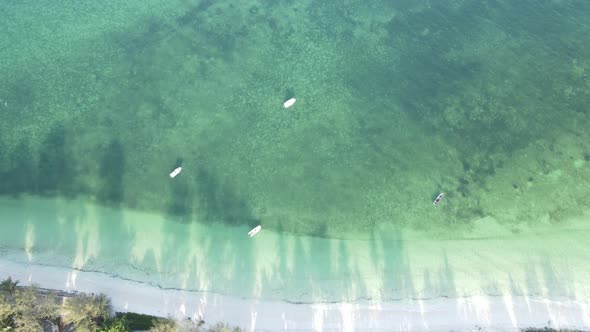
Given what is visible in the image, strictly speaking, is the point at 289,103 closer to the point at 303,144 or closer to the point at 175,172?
the point at 303,144

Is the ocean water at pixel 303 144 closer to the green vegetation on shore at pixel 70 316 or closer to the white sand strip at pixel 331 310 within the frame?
the white sand strip at pixel 331 310

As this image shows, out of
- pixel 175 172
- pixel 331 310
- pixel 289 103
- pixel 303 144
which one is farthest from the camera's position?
pixel 289 103

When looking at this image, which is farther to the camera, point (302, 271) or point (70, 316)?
point (302, 271)

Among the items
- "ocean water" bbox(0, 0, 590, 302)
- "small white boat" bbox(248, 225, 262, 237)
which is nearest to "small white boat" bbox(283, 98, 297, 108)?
"ocean water" bbox(0, 0, 590, 302)

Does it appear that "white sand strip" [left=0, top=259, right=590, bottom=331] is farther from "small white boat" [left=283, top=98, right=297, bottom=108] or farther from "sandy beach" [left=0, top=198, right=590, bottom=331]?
"small white boat" [left=283, top=98, right=297, bottom=108]

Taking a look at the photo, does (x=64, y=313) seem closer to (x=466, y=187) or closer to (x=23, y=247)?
(x=23, y=247)

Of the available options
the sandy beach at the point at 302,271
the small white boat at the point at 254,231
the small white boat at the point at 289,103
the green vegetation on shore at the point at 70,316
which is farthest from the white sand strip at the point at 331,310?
the small white boat at the point at 289,103

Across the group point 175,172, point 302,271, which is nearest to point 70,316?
point 175,172
